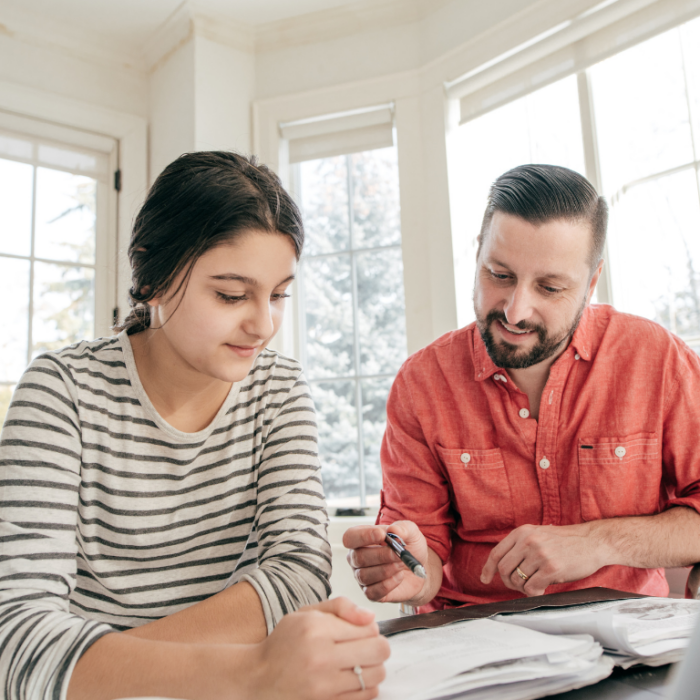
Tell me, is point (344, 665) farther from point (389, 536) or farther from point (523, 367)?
point (523, 367)

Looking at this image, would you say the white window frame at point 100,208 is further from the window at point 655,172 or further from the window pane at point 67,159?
the window at point 655,172

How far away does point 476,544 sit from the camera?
1374 mm

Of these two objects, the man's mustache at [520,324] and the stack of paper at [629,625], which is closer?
the stack of paper at [629,625]

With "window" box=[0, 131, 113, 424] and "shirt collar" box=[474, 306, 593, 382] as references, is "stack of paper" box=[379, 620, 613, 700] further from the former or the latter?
"window" box=[0, 131, 113, 424]

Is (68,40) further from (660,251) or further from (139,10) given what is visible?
(660,251)

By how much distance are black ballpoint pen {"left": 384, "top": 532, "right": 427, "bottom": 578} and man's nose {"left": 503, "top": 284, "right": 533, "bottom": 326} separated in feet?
1.68

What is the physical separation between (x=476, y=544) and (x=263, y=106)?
7.79 ft

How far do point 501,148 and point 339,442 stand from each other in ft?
4.65

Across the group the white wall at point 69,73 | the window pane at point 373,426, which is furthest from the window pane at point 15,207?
the window pane at point 373,426

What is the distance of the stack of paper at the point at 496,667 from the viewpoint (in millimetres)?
599

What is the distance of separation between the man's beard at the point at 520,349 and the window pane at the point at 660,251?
2.96ft

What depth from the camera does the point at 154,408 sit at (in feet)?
3.57

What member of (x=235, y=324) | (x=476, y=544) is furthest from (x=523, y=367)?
(x=235, y=324)

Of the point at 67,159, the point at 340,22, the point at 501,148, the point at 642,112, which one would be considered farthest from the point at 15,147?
the point at 642,112
